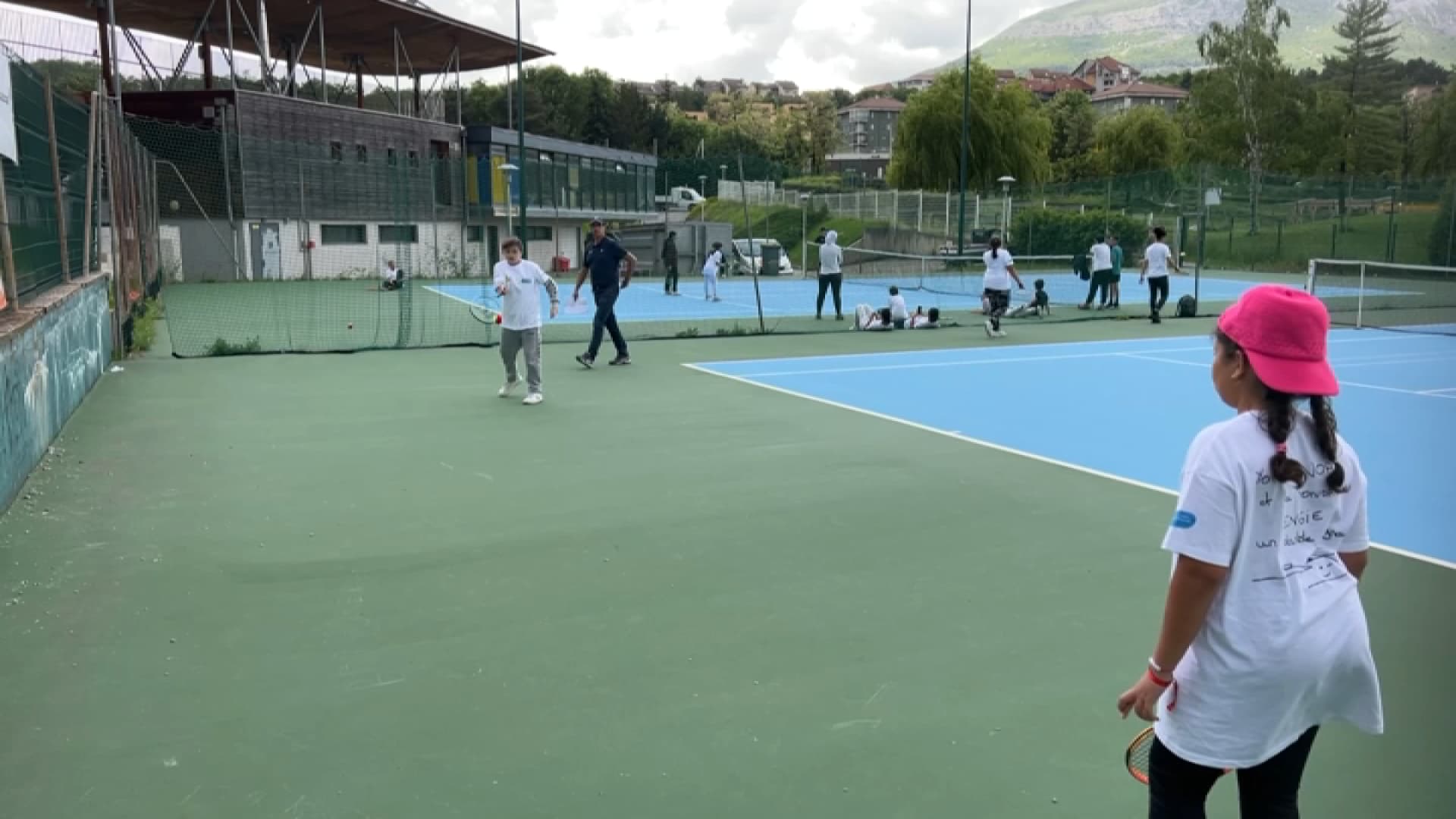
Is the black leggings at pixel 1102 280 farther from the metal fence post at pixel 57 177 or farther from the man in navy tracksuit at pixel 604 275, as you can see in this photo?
the metal fence post at pixel 57 177

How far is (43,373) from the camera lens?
820 centimetres

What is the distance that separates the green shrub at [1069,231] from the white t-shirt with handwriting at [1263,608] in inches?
1453

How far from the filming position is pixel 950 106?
50.7m

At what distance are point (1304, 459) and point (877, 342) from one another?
15.5 metres

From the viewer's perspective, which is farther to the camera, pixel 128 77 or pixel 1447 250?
pixel 128 77

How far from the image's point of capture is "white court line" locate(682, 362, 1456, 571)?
616 cm

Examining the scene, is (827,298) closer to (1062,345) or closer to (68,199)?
(1062,345)

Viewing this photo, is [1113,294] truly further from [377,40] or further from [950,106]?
[377,40]

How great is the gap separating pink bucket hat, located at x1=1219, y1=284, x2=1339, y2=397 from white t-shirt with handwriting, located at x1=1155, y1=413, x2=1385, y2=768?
0.10 metres

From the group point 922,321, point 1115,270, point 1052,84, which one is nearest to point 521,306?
point 922,321

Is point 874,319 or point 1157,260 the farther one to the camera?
point 1157,260

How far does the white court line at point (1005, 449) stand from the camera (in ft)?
20.2

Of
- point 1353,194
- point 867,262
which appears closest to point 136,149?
point 867,262

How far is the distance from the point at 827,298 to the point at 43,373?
21.5 meters
